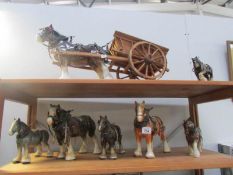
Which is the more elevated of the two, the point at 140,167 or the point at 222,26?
the point at 222,26

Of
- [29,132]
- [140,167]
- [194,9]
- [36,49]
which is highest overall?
[194,9]

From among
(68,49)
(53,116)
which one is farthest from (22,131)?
(68,49)

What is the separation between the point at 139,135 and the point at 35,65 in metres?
0.71

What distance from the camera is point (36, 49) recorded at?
4.17ft

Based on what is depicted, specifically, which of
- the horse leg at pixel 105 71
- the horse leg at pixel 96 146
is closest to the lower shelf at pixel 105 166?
the horse leg at pixel 96 146

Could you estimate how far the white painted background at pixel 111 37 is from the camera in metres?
1.25

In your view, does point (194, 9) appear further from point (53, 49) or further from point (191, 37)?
point (53, 49)

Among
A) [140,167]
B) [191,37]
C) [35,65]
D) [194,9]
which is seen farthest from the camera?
[194,9]

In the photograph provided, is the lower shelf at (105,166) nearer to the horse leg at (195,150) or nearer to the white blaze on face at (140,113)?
the horse leg at (195,150)

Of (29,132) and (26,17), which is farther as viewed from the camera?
(26,17)

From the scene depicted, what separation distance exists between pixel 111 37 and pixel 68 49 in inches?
20.0

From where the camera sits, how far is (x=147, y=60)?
99cm

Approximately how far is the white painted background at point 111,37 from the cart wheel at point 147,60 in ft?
1.16

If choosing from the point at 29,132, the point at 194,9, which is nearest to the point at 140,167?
the point at 29,132
